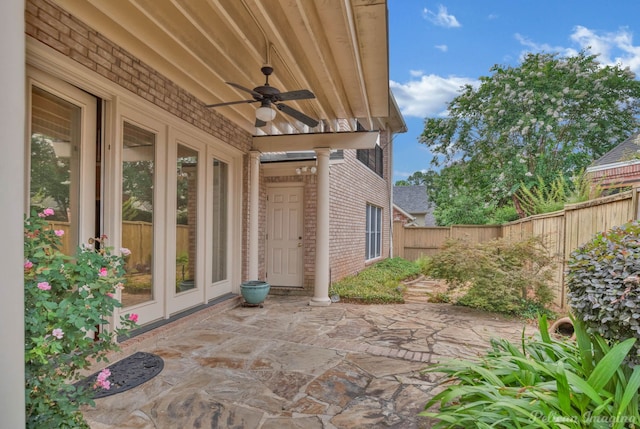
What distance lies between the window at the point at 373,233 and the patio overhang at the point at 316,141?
5.06 m

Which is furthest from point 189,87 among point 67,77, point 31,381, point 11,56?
point 31,381

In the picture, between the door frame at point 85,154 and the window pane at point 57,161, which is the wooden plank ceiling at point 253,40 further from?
the window pane at point 57,161

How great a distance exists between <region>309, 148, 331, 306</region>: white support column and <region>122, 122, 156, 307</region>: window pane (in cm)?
282

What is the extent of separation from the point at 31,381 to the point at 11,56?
1344 millimetres

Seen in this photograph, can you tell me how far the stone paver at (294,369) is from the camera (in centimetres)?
238

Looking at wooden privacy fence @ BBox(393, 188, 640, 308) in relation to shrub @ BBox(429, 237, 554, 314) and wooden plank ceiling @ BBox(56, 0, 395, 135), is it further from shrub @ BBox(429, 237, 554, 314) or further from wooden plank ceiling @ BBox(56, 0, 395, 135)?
wooden plank ceiling @ BBox(56, 0, 395, 135)

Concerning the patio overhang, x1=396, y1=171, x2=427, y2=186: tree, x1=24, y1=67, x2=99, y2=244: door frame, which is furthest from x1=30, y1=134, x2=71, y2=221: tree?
x1=396, y1=171, x2=427, y2=186: tree

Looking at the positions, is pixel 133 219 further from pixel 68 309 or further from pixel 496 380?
pixel 496 380

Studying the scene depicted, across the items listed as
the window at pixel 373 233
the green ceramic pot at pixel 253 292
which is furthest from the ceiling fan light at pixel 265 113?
the window at pixel 373 233

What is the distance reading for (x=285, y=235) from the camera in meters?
7.00

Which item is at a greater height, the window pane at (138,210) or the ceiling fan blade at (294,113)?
the ceiling fan blade at (294,113)

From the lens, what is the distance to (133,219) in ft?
12.1

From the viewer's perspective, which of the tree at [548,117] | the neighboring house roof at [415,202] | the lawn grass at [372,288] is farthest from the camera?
the neighboring house roof at [415,202]

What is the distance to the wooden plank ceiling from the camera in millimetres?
3008
